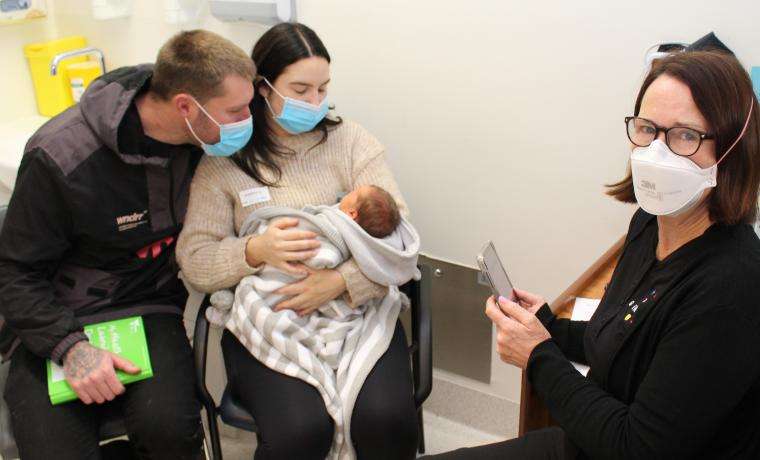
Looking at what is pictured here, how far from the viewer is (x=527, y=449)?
150cm

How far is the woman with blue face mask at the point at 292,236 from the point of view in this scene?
5.81 feet

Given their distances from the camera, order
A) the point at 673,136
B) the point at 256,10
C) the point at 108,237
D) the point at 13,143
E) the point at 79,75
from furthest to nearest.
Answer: the point at 79,75 < the point at 13,143 < the point at 256,10 < the point at 108,237 < the point at 673,136

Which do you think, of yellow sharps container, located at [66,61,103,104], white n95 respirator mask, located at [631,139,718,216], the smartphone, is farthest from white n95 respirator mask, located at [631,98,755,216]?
yellow sharps container, located at [66,61,103,104]

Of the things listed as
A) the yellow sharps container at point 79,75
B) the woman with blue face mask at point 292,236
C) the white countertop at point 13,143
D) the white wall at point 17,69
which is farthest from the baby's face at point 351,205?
the white wall at point 17,69

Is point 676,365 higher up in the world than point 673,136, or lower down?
lower down

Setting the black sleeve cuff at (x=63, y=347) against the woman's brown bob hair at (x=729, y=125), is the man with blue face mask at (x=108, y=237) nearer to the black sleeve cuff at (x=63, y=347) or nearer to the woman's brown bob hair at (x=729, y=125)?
the black sleeve cuff at (x=63, y=347)

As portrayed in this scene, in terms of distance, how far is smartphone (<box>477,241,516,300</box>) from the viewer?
1.51 metres

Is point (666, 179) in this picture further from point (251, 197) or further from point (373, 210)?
point (251, 197)

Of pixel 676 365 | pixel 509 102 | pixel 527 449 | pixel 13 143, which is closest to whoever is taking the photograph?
pixel 676 365

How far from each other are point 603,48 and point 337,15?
0.88m

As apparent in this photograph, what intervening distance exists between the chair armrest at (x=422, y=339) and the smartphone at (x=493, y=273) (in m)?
0.33

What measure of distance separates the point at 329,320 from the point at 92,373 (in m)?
0.60

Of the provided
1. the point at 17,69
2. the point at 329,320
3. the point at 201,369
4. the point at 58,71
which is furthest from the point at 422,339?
the point at 17,69

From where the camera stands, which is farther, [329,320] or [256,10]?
[256,10]
